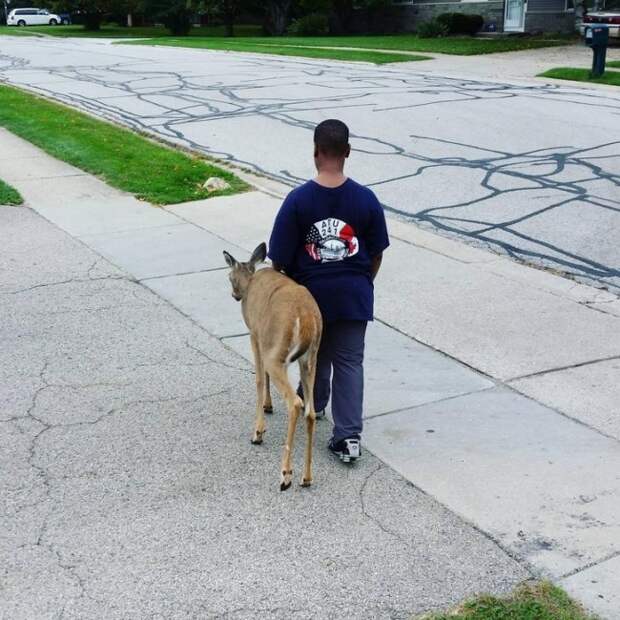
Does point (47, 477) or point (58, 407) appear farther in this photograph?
point (58, 407)

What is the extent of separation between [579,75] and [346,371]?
18.4m

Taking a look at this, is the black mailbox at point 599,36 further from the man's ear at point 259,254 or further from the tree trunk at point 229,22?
the tree trunk at point 229,22

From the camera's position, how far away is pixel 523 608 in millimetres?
3371

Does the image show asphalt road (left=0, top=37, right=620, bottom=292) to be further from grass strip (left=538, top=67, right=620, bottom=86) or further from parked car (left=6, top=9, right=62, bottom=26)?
parked car (left=6, top=9, right=62, bottom=26)

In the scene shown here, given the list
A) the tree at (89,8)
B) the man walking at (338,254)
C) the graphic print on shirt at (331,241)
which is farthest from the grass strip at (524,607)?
the tree at (89,8)

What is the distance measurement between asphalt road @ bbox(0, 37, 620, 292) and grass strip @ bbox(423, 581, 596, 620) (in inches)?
175

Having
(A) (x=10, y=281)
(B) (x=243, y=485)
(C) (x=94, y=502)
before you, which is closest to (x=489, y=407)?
(B) (x=243, y=485)

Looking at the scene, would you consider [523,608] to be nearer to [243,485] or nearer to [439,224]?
[243,485]

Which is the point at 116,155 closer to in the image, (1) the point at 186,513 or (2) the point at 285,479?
(2) the point at 285,479

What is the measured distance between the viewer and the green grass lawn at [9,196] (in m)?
10.3

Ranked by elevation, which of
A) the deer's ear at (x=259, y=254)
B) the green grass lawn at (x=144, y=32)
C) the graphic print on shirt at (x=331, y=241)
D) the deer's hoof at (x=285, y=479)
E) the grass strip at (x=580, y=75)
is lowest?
the green grass lawn at (x=144, y=32)

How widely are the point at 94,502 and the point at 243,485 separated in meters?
0.68

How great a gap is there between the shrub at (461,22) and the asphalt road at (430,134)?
46.0 ft

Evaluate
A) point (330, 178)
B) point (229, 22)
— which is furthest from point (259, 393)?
point (229, 22)
